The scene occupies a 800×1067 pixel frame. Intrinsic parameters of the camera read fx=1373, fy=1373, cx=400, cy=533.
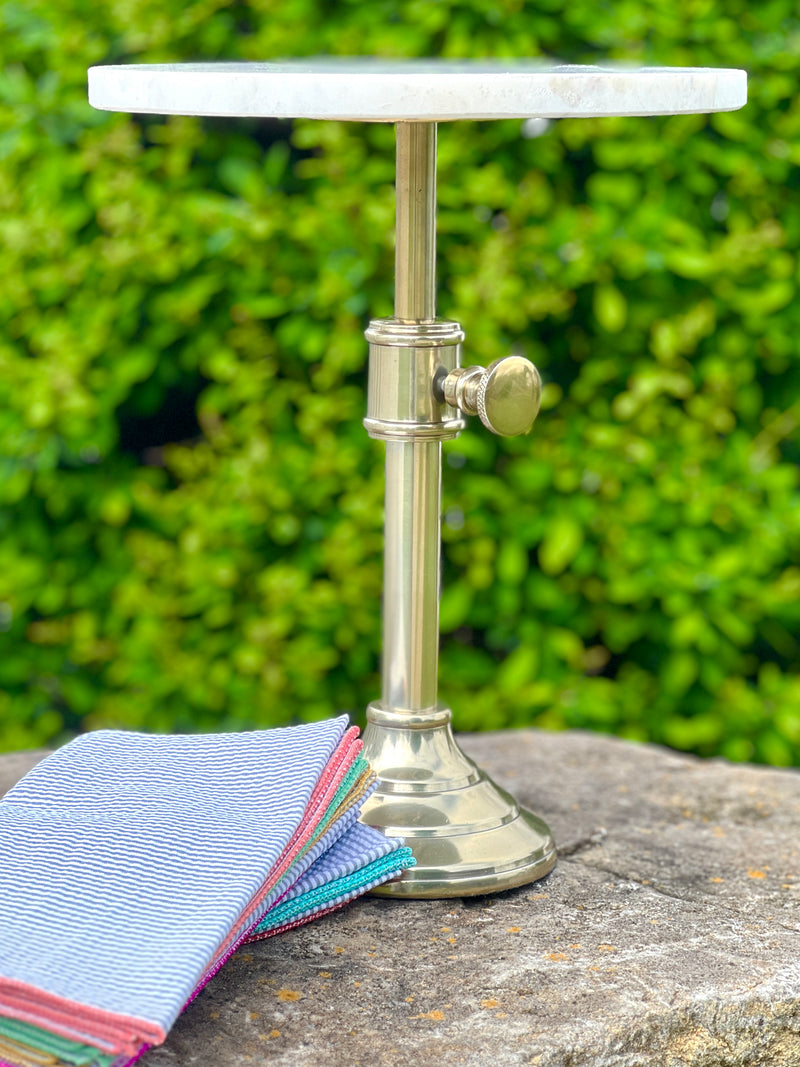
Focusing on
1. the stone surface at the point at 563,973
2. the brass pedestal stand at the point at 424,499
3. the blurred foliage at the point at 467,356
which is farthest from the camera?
the blurred foliage at the point at 467,356

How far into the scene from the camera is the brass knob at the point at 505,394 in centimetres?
98

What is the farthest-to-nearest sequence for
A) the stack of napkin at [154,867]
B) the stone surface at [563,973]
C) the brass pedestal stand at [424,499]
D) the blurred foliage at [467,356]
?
the blurred foliage at [467,356]
the brass pedestal stand at [424,499]
the stone surface at [563,973]
the stack of napkin at [154,867]

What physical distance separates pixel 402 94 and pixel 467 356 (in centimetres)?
98

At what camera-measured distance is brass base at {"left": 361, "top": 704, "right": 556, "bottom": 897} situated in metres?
1.07

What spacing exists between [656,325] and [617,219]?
0.49 feet

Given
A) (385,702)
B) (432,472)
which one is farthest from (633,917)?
(432,472)

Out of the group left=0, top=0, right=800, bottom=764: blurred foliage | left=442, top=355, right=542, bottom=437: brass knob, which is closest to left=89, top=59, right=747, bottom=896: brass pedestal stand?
left=442, top=355, right=542, bottom=437: brass knob

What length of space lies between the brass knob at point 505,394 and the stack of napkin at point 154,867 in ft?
0.87

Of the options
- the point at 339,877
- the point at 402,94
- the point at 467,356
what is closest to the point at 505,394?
the point at 402,94

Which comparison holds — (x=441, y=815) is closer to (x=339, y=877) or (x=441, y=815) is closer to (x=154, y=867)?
(x=339, y=877)

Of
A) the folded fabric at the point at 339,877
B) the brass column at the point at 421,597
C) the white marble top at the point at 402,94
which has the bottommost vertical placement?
the folded fabric at the point at 339,877

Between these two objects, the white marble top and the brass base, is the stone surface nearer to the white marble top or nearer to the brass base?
the brass base

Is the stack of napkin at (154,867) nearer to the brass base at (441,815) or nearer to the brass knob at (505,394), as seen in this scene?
the brass base at (441,815)

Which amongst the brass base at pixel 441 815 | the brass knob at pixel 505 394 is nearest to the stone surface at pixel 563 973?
the brass base at pixel 441 815
